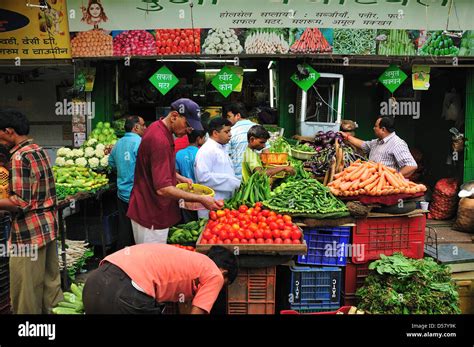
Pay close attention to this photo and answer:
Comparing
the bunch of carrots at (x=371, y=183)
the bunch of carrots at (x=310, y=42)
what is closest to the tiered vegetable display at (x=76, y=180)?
the bunch of carrots at (x=371, y=183)

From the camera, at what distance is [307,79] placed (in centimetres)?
862

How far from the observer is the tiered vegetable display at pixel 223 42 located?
329 inches

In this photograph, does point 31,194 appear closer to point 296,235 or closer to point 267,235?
point 267,235

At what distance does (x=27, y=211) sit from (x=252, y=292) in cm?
240

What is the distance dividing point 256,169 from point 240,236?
187cm

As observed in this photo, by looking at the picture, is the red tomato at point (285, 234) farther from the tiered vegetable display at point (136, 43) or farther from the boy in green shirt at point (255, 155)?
the tiered vegetable display at point (136, 43)

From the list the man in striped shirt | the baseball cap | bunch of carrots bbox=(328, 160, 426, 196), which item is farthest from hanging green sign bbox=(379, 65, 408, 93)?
the baseball cap

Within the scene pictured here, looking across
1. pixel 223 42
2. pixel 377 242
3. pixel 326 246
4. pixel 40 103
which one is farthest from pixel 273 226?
pixel 40 103

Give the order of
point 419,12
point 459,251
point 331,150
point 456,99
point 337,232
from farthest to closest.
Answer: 1. point 456,99
2. point 419,12
3. point 331,150
4. point 459,251
5. point 337,232

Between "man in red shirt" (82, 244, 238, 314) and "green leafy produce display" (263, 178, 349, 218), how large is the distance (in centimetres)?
194

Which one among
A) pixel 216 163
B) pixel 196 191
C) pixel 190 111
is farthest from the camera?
pixel 216 163

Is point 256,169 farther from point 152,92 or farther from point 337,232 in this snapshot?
point 152,92

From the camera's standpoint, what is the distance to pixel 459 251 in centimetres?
553

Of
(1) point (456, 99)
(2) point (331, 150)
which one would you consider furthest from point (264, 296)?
(1) point (456, 99)
